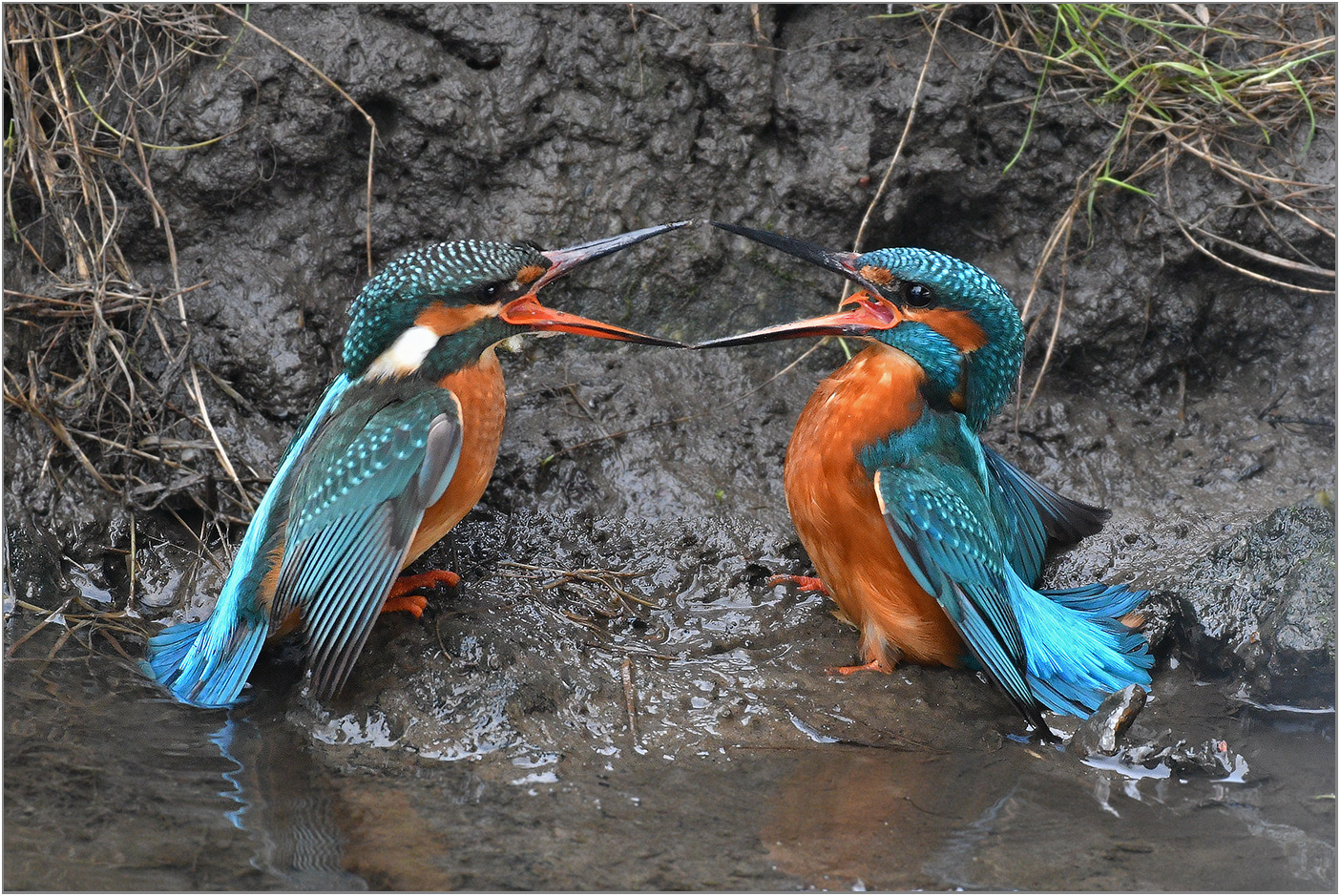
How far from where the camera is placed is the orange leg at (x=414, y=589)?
353cm

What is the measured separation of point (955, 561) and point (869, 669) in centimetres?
47

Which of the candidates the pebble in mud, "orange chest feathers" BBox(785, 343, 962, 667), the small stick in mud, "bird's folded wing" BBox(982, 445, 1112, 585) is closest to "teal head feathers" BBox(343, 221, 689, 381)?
"orange chest feathers" BBox(785, 343, 962, 667)

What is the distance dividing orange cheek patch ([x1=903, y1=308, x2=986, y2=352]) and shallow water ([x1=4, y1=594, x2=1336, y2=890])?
3.95 feet

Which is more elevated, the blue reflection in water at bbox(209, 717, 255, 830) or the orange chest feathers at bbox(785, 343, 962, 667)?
the orange chest feathers at bbox(785, 343, 962, 667)

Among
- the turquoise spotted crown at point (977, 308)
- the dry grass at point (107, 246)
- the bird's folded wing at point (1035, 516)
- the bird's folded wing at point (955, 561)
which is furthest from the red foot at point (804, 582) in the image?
the dry grass at point (107, 246)

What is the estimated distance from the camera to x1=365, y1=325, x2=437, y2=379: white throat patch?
3492 mm

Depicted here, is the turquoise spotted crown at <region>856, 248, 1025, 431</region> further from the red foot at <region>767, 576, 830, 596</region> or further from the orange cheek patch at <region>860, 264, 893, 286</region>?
the red foot at <region>767, 576, 830, 596</region>

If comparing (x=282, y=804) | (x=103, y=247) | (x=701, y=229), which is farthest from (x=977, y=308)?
(x=103, y=247)

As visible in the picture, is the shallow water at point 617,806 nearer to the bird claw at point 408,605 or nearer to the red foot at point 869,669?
the red foot at point 869,669

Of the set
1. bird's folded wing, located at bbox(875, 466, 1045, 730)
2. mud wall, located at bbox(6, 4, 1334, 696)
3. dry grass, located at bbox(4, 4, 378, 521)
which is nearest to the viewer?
bird's folded wing, located at bbox(875, 466, 1045, 730)

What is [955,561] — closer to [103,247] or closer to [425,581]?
[425,581]

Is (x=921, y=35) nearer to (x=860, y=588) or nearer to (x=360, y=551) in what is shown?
(x=860, y=588)

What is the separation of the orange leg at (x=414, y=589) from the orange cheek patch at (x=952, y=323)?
68.0 inches

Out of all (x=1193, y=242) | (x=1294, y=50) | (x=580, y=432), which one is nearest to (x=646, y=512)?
(x=580, y=432)
